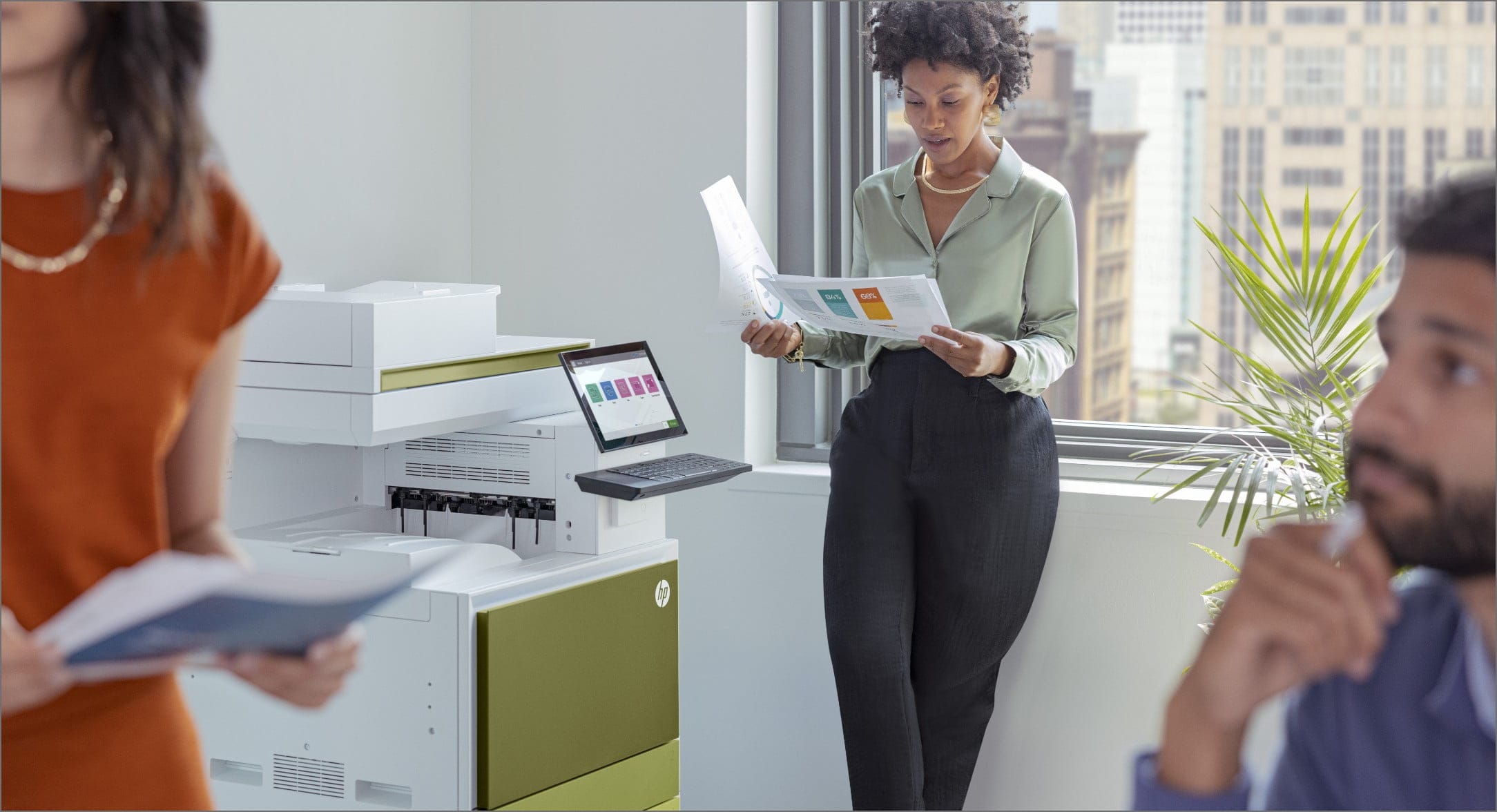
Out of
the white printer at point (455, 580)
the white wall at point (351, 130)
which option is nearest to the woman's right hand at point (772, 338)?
the white printer at point (455, 580)

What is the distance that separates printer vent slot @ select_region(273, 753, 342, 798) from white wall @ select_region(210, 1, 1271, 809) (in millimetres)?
563

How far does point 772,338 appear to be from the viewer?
8.10 feet

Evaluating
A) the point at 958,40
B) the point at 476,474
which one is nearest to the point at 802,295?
the point at 958,40

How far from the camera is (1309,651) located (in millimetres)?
758

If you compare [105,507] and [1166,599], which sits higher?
[105,507]

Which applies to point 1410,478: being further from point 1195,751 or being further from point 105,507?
point 105,507

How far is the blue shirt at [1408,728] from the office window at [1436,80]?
2193mm

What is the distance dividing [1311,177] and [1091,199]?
45 cm

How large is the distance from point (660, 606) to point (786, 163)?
3.97 ft

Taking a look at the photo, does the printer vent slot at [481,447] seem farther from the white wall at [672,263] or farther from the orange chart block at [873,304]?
the orange chart block at [873,304]

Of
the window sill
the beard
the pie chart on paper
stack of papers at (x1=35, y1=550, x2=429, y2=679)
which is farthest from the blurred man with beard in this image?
the window sill

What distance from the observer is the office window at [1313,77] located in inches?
110

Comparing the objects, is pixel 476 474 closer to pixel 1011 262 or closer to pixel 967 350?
pixel 967 350

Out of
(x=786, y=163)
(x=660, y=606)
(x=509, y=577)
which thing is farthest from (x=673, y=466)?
(x=786, y=163)
